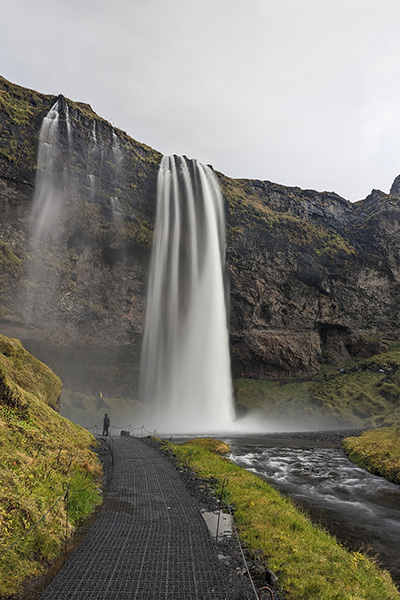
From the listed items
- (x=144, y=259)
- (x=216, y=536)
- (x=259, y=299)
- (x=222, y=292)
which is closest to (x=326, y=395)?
(x=259, y=299)

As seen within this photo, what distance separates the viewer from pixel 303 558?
7504 millimetres

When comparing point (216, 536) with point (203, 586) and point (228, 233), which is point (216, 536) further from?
point (228, 233)

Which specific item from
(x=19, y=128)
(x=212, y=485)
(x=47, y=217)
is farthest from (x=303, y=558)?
(x=19, y=128)

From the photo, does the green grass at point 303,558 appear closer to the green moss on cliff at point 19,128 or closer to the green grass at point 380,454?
the green grass at point 380,454

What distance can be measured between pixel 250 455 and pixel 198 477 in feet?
43.5

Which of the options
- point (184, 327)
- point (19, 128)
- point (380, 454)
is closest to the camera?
point (380, 454)

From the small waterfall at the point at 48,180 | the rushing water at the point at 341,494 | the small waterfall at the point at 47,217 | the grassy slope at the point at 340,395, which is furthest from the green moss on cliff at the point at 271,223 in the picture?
the rushing water at the point at 341,494

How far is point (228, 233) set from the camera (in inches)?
2670

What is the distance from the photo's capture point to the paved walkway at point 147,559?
591 cm

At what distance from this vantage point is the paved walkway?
19.4ft

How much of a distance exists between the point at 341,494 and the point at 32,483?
15021 mm

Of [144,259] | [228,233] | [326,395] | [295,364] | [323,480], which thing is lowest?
[323,480]

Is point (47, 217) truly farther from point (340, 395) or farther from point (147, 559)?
point (340, 395)

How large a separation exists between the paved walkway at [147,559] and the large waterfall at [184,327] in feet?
149
